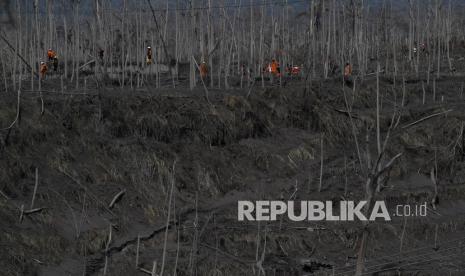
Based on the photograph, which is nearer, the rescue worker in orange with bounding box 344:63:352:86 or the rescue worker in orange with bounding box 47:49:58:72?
the rescue worker in orange with bounding box 344:63:352:86

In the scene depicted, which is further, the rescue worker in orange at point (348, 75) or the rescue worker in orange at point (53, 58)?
the rescue worker in orange at point (53, 58)

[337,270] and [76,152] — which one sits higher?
[76,152]

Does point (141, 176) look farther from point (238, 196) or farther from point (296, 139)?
point (296, 139)

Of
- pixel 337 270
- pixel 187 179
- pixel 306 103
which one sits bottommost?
pixel 337 270

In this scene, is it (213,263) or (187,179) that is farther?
(187,179)

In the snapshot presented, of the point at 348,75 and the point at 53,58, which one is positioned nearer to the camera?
the point at 53,58

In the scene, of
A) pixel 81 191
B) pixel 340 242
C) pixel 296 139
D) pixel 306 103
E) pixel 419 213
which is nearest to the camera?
pixel 81 191

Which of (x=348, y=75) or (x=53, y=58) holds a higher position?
(x=53, y=58)

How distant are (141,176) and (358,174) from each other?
6238mm

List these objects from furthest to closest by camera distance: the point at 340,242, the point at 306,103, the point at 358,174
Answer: the point at 306,103, the point at 358,174, the point at 340,242

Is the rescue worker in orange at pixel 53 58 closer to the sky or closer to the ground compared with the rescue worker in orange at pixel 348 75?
closer to the sky

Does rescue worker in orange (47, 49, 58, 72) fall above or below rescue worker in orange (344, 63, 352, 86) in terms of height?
above

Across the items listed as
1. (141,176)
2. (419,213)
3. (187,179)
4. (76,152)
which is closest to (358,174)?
(419,213)

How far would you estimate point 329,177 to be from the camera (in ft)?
61.3
